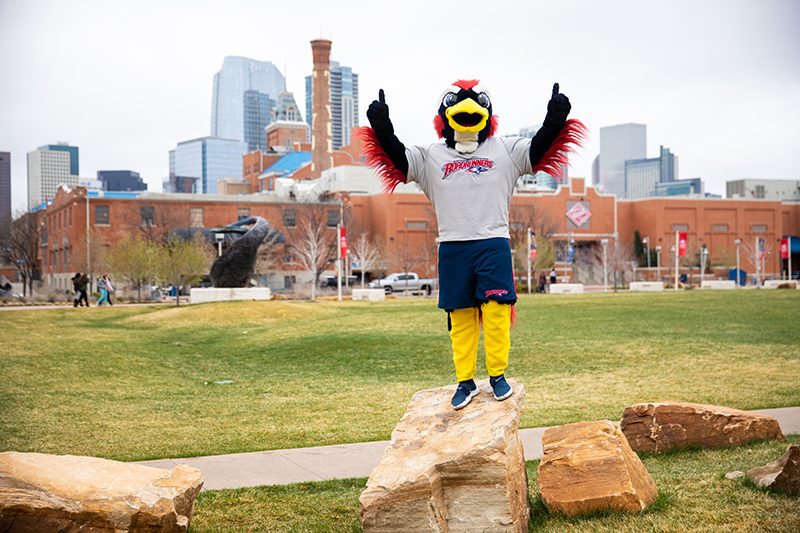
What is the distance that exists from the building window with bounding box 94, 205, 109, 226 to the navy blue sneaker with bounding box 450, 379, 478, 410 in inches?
2561

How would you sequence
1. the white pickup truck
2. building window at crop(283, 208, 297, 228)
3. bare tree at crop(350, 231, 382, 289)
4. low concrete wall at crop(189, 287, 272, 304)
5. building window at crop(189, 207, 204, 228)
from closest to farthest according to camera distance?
1. low concrete wall at crop(189, 287, 272, 304)
2. the white pickup truck
3. bare tree at crop(350, 231, 382, 289)
4. building window at crop(189, 207, 204, 228)
5. building window at crop(283, 208, 297, 228)

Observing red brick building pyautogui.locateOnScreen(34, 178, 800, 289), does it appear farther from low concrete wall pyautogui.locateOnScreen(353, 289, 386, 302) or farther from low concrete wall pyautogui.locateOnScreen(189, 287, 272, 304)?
low concrete wall pyautogui.locateOnScreen(189, 287, 272, 304)

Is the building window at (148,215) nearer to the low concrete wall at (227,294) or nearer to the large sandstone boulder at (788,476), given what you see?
the low concrete wall at (227,294)

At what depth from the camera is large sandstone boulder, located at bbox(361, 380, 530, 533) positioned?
16.2ft

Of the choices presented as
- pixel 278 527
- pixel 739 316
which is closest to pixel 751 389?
pixel 278 527

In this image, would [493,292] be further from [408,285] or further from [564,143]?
[408,285]

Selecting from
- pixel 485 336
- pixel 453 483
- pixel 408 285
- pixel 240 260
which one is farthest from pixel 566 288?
pixel 453 483

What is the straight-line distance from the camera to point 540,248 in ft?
Answer: 198

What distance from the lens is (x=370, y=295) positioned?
41.4m

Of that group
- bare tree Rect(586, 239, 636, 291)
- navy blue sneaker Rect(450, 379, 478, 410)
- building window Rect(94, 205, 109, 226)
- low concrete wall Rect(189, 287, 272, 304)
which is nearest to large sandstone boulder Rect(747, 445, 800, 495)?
navy blue sneaker Rect(450, 379, 478, 410)

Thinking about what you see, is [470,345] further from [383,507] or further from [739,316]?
[739,316]

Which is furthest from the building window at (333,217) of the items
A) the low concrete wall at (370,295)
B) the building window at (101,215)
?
the low concrete wall at (370,295)

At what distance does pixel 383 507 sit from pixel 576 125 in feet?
10.6

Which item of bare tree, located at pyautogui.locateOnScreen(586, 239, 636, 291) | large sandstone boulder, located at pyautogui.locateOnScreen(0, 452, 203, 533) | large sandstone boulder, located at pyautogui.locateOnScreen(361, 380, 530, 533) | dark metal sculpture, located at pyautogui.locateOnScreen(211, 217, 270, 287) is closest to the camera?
large sandstone boulder, located at pyautogui.locateOnScreen(0, 452, 203, 533)
